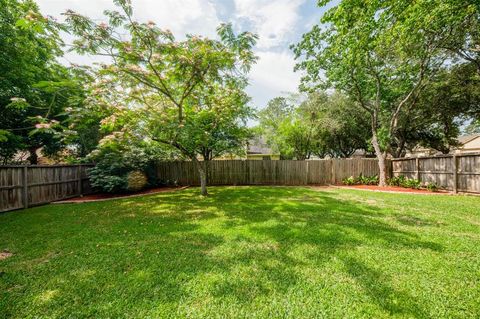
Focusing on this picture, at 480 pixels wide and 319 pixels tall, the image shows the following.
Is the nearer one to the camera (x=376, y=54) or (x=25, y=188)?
(x=25, y=188)

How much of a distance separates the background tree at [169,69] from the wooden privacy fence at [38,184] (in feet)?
12.6

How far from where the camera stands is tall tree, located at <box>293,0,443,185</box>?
6.09 metres

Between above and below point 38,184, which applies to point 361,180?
below

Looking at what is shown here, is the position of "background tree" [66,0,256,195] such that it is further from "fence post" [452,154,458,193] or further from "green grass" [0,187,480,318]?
"fence post" [452,154,458,193]

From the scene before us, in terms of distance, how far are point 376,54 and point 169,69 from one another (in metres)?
10.3

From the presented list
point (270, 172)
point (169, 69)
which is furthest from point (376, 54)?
point (169, 69)

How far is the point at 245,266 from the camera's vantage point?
8.94ft

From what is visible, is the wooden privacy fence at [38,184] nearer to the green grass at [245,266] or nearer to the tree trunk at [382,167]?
the green grass at [245,266]

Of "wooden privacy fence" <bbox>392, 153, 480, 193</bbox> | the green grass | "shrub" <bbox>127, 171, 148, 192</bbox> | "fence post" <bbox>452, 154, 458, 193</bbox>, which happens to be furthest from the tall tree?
"shrub" <bbox>127, 171, 148, 192</bbox>

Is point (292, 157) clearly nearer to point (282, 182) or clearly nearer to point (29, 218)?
point (282, 182)

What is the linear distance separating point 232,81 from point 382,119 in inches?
501

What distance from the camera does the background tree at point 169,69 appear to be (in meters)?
5.28

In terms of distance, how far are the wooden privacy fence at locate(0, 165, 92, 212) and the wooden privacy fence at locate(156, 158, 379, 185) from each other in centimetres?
380

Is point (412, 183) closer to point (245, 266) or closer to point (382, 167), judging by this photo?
point (382, 167)
